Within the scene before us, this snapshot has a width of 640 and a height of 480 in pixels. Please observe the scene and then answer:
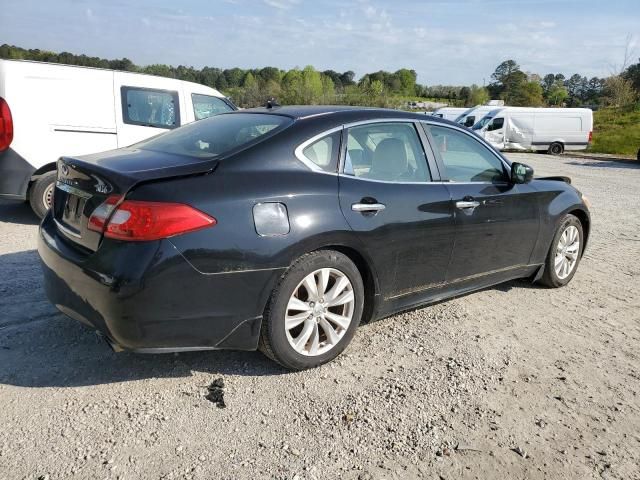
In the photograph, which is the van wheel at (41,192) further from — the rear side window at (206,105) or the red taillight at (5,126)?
the rear side window at (206,105)

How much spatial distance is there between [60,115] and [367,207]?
505cm

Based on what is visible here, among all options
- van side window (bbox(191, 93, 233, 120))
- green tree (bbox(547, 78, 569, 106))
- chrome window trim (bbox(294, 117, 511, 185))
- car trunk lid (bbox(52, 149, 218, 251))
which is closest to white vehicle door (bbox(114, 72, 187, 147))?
van side window (bbox(191, 93, 233, 120))

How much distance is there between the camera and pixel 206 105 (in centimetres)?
829

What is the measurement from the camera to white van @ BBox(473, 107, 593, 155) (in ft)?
89.8

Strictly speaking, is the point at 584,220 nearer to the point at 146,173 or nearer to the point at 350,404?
the point at 350,404

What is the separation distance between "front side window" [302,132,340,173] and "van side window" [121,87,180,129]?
4877mm

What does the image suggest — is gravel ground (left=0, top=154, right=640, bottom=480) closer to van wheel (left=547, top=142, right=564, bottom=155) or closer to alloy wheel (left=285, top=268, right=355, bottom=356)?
alloy wheel (left=285, top=268, right=355, bottom=356)

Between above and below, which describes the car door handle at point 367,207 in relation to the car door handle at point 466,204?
above

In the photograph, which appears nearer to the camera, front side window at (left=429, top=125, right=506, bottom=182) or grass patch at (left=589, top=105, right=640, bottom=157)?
front side window at (left=429, top=125, right=506, bottom=182)

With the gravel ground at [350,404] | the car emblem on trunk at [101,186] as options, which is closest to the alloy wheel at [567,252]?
the gravel ground at [350,404]

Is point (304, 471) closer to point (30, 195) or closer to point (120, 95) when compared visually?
point (30, 195)

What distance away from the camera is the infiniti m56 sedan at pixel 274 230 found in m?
2.71

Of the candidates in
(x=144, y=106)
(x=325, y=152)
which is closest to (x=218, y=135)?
(x=325, y=152)

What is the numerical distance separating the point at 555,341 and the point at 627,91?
153 ft
